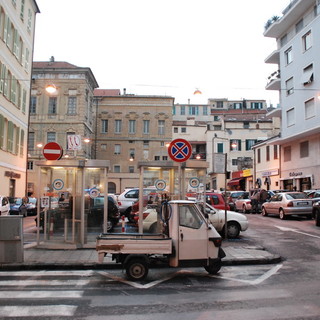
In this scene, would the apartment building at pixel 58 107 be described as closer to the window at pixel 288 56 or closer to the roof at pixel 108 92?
the roof at pixel 108 92

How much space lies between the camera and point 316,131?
30.7m

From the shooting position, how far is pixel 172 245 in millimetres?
Result: 7961

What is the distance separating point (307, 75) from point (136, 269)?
92.6 feet

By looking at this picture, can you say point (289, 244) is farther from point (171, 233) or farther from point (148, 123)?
point (148, 123)

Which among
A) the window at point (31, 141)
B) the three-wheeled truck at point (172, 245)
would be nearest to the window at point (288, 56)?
the three-wheeled truck at point (172, 245)

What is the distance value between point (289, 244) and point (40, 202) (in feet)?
26.8

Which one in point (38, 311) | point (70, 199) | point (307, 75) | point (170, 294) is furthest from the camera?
point (307, 75)

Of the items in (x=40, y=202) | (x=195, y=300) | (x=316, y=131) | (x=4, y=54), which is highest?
(x=4, y=54)

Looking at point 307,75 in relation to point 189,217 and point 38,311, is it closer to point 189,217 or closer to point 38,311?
point 189,217

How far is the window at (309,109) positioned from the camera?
31.0 meters

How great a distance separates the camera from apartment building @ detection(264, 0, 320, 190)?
1215 inches

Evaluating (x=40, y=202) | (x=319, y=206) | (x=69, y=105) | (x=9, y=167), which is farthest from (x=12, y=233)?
(x=69, y=105)

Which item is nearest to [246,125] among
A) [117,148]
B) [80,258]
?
[117,148]

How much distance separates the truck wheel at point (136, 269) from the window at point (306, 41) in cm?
2921
